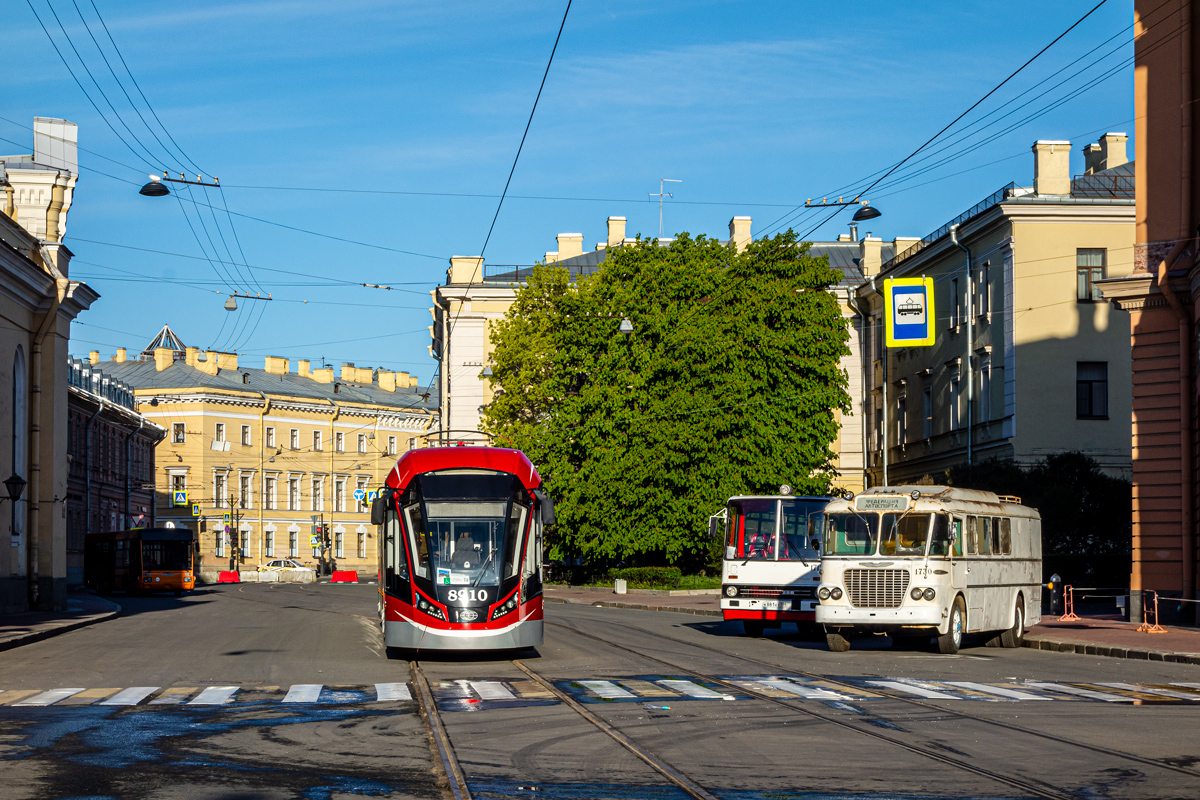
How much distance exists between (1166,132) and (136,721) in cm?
2465

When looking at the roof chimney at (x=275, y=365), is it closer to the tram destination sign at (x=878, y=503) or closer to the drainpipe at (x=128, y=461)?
the drainpipe at (x=128, y=461)

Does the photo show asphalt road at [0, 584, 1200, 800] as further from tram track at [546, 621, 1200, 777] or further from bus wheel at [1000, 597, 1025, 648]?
bus wheel at [1000, 597, 1025, 648]

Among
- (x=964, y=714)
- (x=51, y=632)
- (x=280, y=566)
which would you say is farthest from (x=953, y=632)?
(x=280, y=566)

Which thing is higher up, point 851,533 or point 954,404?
point 954,404

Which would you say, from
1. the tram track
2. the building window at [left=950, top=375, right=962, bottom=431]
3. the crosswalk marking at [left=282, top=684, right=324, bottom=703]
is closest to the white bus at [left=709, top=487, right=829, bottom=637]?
the tram track

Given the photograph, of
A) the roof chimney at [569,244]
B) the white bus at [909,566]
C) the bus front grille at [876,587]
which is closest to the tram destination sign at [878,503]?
the white bus at [909,566]

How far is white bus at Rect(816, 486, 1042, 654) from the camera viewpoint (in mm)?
21812

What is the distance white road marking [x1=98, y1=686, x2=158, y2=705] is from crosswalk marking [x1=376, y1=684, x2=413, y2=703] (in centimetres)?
254

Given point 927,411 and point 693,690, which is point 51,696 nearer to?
point 693,690

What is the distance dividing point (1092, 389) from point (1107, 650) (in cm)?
2366

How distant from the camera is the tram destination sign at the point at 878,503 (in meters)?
22.5

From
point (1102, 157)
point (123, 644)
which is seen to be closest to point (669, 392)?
point (1102, 157)

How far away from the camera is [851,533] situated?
22.6 metres

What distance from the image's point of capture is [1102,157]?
54219mm
